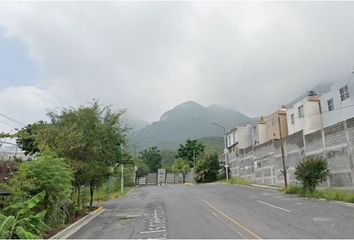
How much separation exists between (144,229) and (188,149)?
3219 inches

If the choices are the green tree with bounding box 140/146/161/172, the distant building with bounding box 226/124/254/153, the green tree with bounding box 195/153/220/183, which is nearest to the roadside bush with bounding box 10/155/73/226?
the green tree with bounding box 195/153/220/183

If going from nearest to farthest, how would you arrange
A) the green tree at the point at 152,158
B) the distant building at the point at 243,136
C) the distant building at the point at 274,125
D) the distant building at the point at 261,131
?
1. the distant building at the point at 274,125
2. the distant building at the point at 261,131
3. the distant building at the point at 243,136
4. the green tree at the point at 152,158

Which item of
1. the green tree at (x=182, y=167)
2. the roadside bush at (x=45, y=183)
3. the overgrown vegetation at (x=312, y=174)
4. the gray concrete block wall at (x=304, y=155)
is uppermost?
the green tree at (x=182, y=167)

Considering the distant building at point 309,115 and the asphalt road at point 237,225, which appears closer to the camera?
the asphalt road at point 237,225

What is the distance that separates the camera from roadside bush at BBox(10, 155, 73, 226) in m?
14.3

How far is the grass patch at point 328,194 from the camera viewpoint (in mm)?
24289

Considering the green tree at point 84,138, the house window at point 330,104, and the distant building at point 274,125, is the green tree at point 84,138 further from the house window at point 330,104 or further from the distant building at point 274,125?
the distant building at point 274,125

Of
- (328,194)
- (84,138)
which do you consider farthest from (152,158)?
(84,138)

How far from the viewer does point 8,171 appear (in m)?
15.9

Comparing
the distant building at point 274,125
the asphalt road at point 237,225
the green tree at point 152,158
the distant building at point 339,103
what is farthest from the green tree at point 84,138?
the green tree at point 152,158

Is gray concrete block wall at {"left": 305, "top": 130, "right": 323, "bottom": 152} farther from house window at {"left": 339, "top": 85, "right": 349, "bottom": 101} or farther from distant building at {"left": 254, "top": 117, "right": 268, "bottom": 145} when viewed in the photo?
distant building at {"left": 254, "top": 117, "right": 268, "bottom": 145}

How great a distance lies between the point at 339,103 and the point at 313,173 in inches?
709

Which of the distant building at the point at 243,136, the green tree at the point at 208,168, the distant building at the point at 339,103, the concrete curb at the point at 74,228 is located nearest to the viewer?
the concrete curb at the point at 74,228

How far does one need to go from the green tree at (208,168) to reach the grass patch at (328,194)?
39789 millimetres
